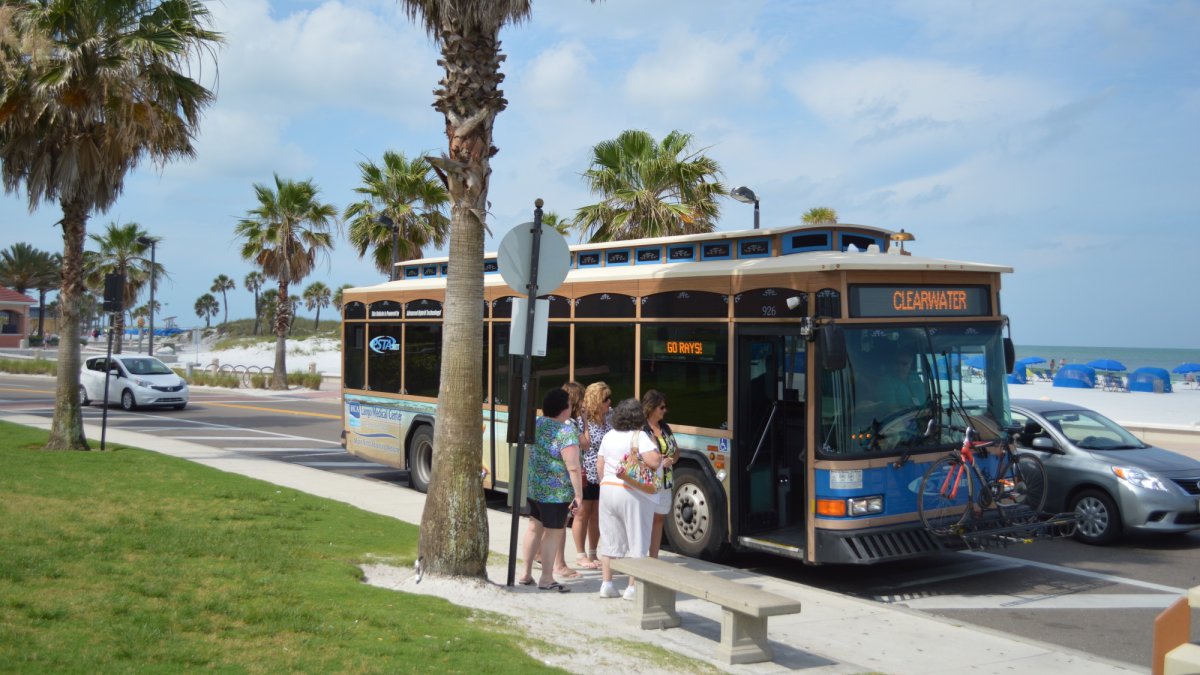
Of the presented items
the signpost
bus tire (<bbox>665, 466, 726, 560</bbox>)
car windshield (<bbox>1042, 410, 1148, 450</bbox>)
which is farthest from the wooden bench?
car windshield (<bbox>1042, 410, 1148, 450</bbox>)

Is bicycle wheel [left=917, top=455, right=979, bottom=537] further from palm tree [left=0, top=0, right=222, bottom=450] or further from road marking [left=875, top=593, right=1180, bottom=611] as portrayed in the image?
palm tree [left=0, top=0, right=222, bottom=450]

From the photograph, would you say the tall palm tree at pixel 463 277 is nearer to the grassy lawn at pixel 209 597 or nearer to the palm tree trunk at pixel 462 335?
the palm tree trunk at pixel 462 335

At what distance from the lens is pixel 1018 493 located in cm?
972

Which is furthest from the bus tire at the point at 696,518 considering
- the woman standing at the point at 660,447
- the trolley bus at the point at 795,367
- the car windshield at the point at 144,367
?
the car windshield at the point at 144,367

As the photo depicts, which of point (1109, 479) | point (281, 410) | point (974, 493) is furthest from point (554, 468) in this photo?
point (281, 410)

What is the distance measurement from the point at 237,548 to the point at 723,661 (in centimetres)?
420

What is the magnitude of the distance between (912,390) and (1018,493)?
5.01 ft

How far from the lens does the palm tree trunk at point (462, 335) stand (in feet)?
26.8

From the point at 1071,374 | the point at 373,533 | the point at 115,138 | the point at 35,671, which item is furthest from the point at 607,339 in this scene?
the point at 1071,374

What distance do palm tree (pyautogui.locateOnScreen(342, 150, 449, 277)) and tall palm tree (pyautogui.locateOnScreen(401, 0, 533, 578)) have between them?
24.4 metres

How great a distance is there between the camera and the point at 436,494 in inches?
322

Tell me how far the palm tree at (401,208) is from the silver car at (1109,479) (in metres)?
23.2

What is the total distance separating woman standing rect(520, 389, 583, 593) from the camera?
8445mm

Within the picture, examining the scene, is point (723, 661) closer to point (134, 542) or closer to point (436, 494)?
point (436, 494)
